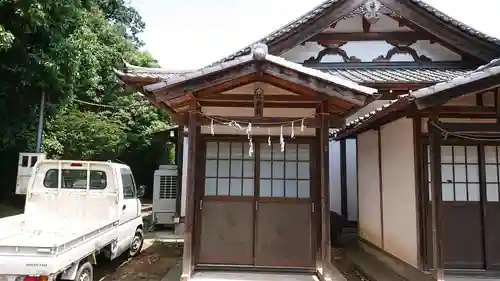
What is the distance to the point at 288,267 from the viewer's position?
621cm

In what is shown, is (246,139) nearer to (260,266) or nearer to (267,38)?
(260,266)

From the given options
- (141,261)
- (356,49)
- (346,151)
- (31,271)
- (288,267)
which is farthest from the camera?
(346,151)

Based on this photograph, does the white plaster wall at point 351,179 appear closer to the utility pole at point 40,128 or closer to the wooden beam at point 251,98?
the wooden beam at point 251,98

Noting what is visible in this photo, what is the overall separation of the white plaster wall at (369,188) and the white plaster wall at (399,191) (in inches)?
16.8

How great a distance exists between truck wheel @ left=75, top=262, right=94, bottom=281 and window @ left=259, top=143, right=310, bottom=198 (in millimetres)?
2879

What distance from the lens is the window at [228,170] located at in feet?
21.3

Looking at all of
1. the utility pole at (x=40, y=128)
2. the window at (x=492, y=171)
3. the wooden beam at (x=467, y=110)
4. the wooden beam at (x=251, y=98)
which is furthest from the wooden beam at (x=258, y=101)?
the utility pole at (x=40, y=128)

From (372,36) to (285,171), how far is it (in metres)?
4.53

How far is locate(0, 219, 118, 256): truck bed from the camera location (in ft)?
14.6

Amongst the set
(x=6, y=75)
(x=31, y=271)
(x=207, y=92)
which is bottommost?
(x=31, y=271)

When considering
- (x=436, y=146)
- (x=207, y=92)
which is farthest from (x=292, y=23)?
(x=436, y=146)

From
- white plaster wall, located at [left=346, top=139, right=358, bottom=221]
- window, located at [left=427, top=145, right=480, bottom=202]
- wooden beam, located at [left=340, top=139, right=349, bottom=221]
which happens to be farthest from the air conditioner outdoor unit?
window, located at [left=427, top=145, right=480, bottom=202]

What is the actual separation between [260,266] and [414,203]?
2.83m

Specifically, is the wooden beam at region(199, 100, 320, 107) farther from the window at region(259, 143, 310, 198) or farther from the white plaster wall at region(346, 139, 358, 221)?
the white plaster wall at region(346, 139, 358, 221)
